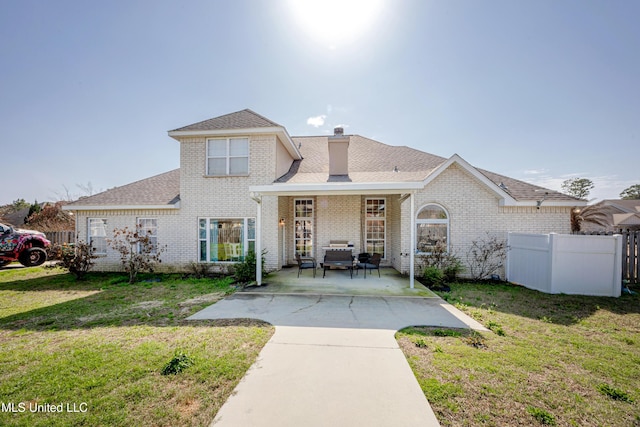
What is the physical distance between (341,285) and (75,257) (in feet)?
33.5

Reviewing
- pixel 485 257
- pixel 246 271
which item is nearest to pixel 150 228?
pixel 246 271

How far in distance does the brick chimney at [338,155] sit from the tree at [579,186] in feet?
210

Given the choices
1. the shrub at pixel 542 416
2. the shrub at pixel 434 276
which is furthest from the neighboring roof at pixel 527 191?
the shrub at pixel 542 416

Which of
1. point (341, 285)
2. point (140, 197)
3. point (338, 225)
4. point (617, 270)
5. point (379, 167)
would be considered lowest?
point (341, 285)

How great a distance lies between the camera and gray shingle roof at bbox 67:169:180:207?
35.9 ft

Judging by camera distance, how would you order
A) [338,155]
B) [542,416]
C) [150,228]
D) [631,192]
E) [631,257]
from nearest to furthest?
[542,416] → [631,257] → [150,228] → [338,155] → [631,192]

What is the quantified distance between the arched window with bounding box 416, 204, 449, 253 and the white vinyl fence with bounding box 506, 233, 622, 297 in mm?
3002

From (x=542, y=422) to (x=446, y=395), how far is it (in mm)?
907

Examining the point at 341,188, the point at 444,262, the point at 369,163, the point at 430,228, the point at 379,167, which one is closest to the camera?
the point at 341,188

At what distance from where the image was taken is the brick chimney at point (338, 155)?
11695 millimetres

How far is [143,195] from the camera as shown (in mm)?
11469

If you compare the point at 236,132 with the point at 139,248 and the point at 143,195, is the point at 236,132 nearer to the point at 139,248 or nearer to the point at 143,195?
the point at 143,195

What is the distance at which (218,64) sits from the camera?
11.6 meters

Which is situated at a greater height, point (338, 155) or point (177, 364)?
point (338, 155)
